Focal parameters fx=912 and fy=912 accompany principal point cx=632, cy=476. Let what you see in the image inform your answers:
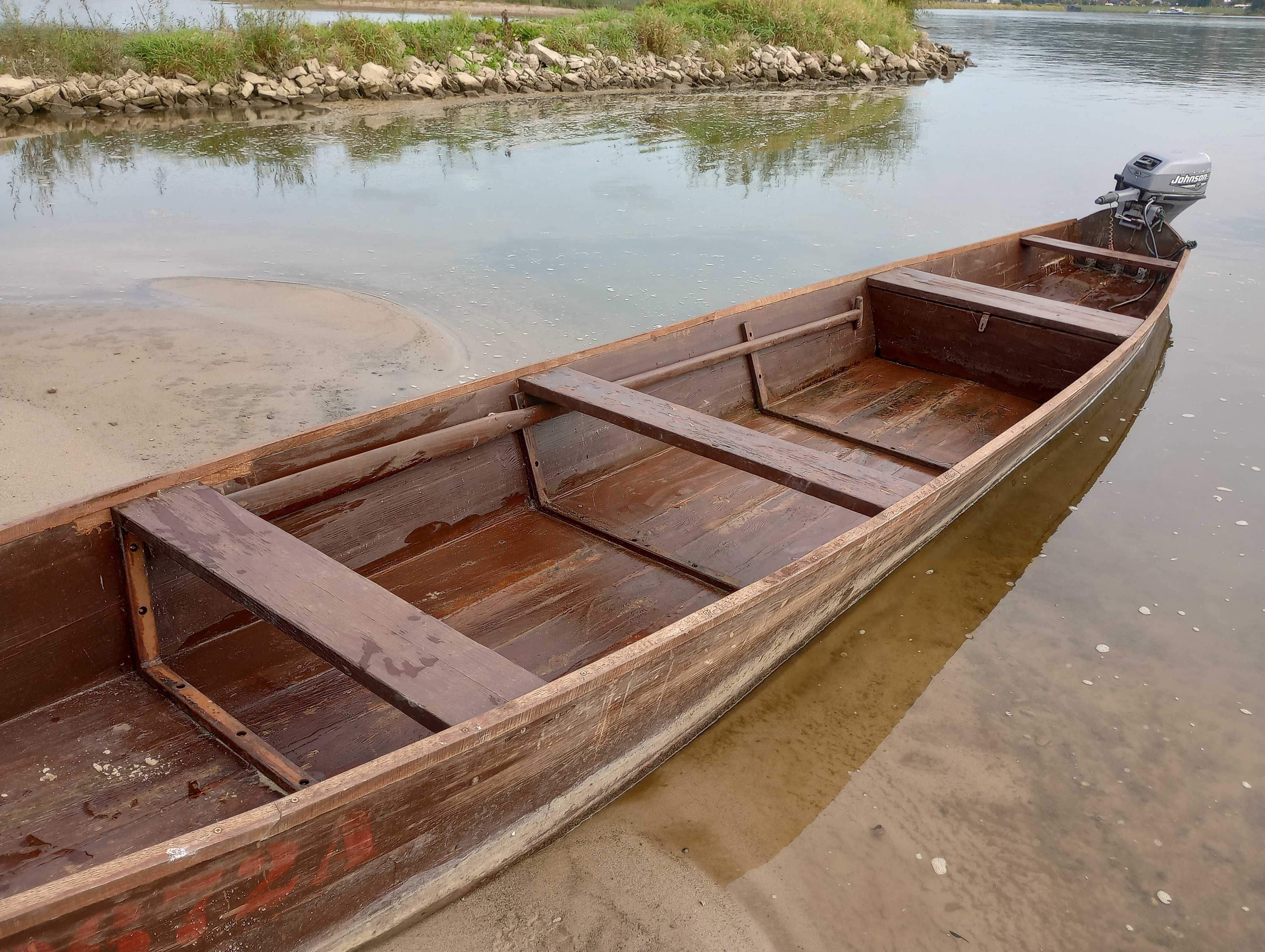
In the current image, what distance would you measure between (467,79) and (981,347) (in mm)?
14124

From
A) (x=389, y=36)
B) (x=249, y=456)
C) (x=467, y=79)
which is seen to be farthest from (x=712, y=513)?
(x=389, y=36)

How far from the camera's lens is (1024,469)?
5809mm

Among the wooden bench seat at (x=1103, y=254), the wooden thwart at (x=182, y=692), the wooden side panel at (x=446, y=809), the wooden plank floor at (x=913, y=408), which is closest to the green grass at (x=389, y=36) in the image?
the wooden bench seat at (x=1103, y=254)

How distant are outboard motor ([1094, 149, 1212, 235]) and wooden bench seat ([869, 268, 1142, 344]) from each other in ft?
8.40

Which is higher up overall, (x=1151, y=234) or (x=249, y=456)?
(x=1151, y=234)

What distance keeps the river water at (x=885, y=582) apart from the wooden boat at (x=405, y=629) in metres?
0.38

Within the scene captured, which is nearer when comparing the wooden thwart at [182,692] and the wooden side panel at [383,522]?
the wooden thwart at [182,692]

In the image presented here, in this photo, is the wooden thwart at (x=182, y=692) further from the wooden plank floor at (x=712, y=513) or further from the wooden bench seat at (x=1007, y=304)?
the wooden bench seat at (x=1007, y=304)

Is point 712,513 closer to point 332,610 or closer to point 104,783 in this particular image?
point 332,610

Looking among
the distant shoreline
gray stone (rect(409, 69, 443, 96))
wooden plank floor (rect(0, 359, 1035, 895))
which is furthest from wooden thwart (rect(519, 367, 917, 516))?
the distant shoreline

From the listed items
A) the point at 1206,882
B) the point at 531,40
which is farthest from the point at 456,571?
the point at 531,40

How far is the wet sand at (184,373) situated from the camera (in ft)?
16.3

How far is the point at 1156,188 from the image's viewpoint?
7938mm

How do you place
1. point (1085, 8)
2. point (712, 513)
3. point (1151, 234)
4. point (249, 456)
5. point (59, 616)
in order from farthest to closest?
1. point (1085, 8)
2. point (1151, 234)
3. point (712, 513)
4. point (249, 456)
5. point (59, 616)
